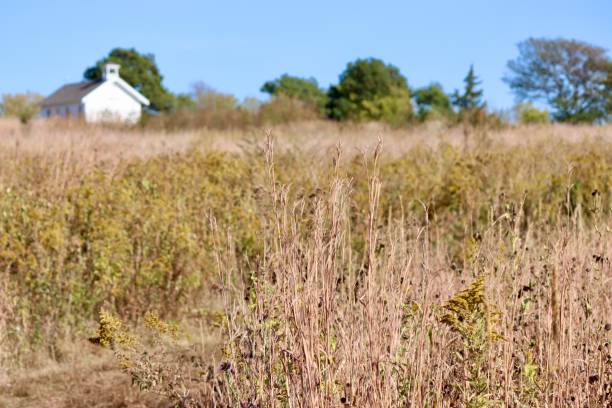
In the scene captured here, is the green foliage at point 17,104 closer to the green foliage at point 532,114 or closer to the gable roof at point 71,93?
the gable roof at point 71,93

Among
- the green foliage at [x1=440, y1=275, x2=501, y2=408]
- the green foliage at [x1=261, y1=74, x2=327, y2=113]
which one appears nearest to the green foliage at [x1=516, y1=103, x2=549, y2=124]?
the green foliage at [x1=261, y1=74, x2=327, y2=113]

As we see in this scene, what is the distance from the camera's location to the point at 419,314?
132 inches

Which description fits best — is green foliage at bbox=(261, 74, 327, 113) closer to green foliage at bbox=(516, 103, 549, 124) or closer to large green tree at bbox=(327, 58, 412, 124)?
large green tree at bbox=(327, 58, 412, 124)

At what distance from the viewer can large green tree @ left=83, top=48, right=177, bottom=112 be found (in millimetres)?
64000

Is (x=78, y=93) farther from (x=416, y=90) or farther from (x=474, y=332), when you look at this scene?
(x=474, y=332)

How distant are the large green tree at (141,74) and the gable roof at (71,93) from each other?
424 cm

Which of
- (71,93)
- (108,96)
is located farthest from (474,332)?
(71,93)

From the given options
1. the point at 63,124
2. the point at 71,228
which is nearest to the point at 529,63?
the point at 63,124

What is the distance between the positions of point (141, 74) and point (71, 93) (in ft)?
26.4

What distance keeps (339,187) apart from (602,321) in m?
2.07

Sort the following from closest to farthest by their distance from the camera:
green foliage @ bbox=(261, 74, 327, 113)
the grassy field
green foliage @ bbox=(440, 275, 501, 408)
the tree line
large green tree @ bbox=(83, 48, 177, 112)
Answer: the grassy field, green foliage @ bbox=(440, 275, 501, 408), the tree line, large green tree @ bbox=(83, 48, 177, 112), green foliage @ bbox=(261, 74, 327, 113)

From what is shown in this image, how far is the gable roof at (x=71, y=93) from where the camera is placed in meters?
55.6

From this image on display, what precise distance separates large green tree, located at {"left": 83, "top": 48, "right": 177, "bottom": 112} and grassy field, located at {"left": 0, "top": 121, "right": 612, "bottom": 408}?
5118cm

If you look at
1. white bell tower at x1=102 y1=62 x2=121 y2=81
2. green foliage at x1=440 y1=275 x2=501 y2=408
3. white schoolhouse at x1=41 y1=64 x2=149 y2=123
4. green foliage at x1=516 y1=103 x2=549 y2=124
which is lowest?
green foliage at x1=440 y1=275 x2=501 y2=408
